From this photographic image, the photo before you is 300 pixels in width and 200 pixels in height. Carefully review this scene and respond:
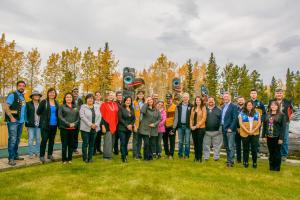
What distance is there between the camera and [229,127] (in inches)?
269

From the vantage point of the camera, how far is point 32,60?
25812mm

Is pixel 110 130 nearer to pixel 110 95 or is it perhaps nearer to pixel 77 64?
pixel 110 95

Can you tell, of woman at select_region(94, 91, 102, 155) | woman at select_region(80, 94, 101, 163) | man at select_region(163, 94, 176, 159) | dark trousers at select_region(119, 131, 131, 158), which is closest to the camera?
woman at select_region(80, 94, 101, 163)

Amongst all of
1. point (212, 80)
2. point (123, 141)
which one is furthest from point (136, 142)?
point (212, 80)

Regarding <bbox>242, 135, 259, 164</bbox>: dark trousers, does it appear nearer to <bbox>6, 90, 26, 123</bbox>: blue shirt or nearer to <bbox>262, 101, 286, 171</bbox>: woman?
<bbox>262, 101, 286, 171</bbox>: woman

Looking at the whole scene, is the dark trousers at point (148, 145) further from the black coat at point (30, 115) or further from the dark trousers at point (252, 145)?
the black coat at point (30, 115)

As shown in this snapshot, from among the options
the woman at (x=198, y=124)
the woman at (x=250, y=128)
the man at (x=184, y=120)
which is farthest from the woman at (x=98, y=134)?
the woman at (x=250, y=128)

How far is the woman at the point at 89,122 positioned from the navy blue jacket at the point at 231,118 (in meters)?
3.19

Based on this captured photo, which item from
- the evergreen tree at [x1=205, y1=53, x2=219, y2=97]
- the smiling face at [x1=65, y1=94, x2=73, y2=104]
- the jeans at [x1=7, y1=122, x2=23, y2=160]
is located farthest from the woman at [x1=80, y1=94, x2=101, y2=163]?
the evergreen tree at [x1=205, y1=53, x2=219, y2=97]

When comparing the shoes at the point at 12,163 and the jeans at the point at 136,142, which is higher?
the jeans at the point at 136,142

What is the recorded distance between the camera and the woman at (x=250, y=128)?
21.6 feet

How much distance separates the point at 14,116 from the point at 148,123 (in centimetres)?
316

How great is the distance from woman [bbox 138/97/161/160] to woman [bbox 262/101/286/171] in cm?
266

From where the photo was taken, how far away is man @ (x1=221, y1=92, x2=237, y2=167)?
675cm
